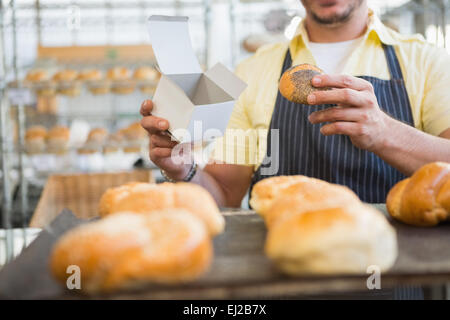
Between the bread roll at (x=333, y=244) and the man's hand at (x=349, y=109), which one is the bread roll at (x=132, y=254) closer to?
the bread roll at (x=333, y=244)

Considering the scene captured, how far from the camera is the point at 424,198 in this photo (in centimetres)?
95

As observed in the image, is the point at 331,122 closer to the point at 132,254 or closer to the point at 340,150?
the point at 340,150

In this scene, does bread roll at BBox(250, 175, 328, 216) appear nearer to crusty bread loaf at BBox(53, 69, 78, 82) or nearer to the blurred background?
the blurred background

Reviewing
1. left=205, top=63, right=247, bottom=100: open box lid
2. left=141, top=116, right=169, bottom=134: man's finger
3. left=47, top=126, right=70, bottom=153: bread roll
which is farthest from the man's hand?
left=47, top=126, right=70, bottom=153: bread roll

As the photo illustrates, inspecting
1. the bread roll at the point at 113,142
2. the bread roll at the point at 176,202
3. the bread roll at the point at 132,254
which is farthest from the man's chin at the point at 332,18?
the bread roll at the point at 113,142

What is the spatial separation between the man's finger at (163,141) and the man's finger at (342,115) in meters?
0.47

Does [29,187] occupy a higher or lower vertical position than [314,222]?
lower

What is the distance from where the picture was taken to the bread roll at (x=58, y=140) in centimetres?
393

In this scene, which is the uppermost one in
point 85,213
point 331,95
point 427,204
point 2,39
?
point 2,39

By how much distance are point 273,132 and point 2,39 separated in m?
2.82

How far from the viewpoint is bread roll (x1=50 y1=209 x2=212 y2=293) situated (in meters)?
0.59

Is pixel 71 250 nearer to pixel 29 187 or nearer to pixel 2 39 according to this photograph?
pixel 2 39

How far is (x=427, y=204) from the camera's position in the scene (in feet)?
3.05
